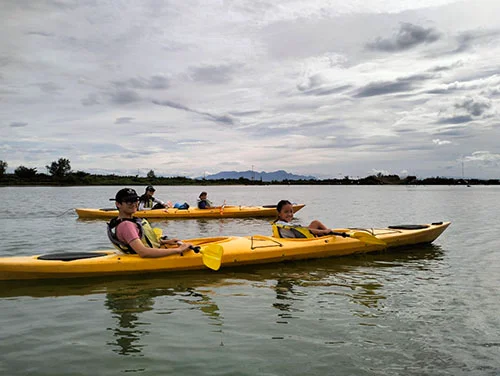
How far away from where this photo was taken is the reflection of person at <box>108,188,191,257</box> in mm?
5985

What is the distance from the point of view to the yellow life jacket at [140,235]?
20.7 feet

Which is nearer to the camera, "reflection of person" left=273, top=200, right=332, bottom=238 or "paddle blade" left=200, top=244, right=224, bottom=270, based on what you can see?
"paddle blade" left=200, top=244, right=224, bottom=270

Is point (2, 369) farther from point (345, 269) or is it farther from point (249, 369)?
point (345, 269)

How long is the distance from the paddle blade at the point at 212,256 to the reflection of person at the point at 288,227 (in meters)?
1.77

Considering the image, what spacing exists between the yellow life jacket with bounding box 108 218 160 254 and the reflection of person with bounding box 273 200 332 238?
2.37 meters

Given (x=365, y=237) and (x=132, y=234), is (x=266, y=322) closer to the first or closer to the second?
(x=132, y=234)

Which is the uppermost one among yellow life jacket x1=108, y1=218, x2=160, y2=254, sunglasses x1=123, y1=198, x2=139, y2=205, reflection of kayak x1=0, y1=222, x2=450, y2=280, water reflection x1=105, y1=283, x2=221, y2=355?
sunglasses x1=123, y1=198, x2=139, y2=205

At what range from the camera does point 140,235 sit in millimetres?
6469

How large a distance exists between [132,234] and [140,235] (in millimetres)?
214

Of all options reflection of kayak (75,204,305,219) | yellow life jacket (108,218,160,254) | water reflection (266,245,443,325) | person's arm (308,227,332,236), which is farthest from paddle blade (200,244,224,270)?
reflection of kayak (75,204,305,219)

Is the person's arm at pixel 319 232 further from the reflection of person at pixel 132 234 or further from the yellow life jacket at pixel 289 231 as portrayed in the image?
the reflection of person at pixel 132 234

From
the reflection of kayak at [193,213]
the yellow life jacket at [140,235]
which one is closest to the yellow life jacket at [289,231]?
the yellow life jacket at [140,235]

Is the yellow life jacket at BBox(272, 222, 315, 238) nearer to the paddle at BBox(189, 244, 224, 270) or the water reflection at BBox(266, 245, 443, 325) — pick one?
the water reflection at BBox(266, 245, 443, 325)

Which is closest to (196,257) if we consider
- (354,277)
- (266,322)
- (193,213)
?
(266,322)
